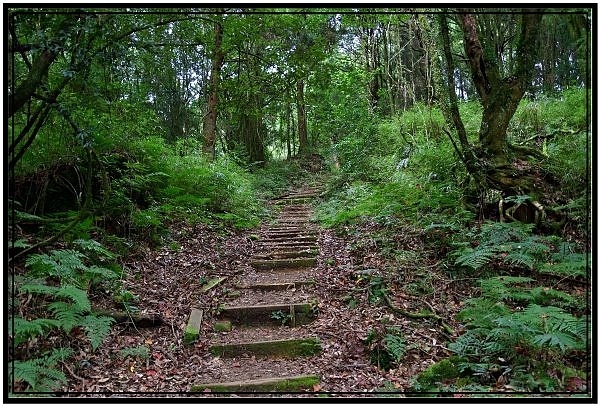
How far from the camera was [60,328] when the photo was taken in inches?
154

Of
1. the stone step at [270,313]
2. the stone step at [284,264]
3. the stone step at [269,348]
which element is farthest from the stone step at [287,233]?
the stone step at [269,348]

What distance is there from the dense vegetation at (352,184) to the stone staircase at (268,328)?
0.97m

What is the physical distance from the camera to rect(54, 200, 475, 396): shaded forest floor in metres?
3.86

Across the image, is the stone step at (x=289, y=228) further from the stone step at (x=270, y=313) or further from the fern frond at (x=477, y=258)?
the fern frond at (x=477, y=258)

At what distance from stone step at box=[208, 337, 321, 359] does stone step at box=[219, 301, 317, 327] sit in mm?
590

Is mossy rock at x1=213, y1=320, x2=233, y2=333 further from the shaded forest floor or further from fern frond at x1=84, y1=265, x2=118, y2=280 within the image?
fern frond at x1=84, y1=265, x2=118, y2=280

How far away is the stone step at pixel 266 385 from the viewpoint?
383cm

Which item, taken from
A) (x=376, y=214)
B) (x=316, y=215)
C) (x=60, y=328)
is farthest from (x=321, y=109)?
(x=60, y=328)

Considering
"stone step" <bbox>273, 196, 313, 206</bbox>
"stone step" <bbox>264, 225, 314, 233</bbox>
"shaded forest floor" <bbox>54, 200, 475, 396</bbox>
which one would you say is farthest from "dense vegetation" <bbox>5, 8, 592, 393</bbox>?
"stone step" <bbox>273, 196, 313, 206</bbox>

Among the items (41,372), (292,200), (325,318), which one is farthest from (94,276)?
(292,200)

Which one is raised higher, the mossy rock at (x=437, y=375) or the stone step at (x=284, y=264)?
the stone step at (x=284, y=264)

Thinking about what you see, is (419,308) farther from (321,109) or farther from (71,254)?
(321,109)

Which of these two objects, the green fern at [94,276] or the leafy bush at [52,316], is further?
the green fern at [94,276]

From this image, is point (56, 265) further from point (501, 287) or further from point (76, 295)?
point (501, 287)
